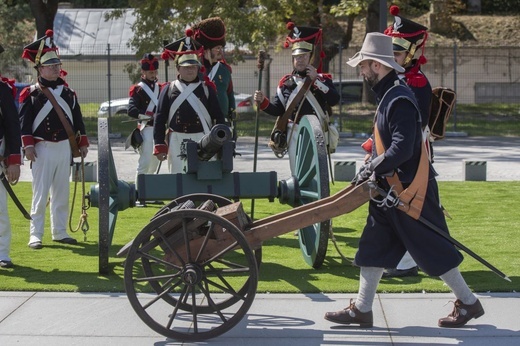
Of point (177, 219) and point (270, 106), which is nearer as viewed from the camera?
point (177, 219)

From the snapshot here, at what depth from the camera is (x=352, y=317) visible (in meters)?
6.32

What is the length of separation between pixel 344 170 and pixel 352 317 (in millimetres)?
7657

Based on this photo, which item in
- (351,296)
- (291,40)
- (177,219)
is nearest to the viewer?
(177,219)

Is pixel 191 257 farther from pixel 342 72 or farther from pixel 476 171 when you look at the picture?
pixel 342 72

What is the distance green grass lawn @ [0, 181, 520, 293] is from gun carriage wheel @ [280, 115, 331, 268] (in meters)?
0.21

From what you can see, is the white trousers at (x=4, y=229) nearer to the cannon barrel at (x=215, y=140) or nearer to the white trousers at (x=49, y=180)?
the white trousers at (x=49, y=180)

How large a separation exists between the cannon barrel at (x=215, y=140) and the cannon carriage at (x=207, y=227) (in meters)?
0.02

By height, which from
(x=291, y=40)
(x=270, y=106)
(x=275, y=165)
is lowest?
(x=275, y=165)

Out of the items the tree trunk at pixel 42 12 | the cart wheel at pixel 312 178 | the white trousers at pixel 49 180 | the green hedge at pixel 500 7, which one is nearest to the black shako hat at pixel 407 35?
the cart wheel at pixel 312 178

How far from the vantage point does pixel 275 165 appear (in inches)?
655

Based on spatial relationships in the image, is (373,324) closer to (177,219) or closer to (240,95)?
(177,219)

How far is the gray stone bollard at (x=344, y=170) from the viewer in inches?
546

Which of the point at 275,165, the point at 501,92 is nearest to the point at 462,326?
the point at 275,165

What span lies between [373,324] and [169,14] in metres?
20.4
